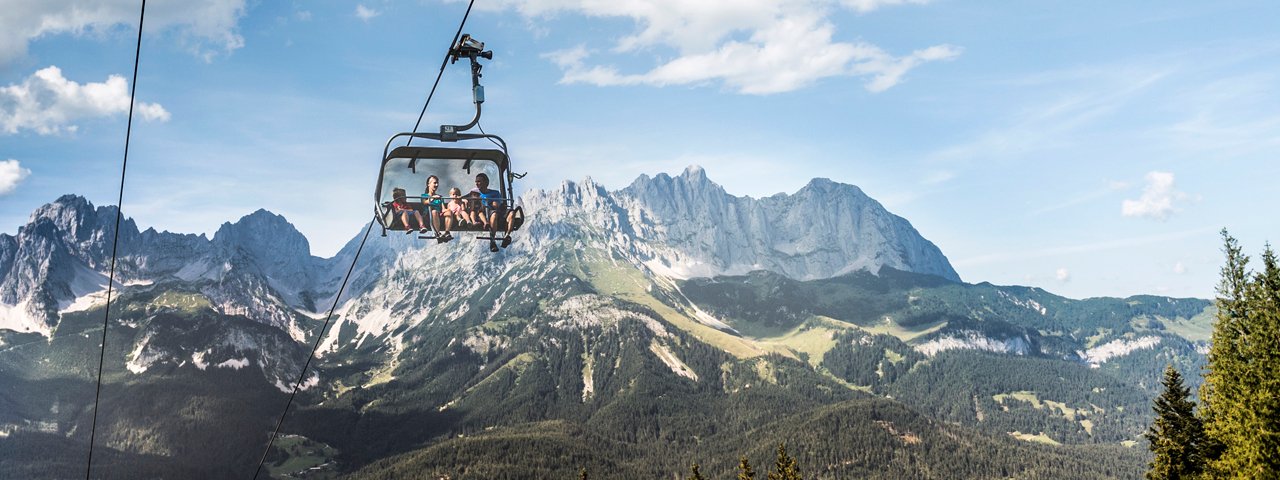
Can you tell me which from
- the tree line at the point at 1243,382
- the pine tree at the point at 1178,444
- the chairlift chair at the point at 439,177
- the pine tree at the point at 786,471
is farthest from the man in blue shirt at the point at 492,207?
the pine tree at the point at 786,471

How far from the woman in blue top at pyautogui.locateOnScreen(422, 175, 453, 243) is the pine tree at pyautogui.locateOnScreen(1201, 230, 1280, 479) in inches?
1328

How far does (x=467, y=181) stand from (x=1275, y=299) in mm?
Answer: 35948

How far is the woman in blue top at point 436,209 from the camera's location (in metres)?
29.8

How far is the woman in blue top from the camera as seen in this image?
2983cm

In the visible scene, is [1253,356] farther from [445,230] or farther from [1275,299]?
[445,230]

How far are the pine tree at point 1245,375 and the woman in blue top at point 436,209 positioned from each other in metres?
33.7

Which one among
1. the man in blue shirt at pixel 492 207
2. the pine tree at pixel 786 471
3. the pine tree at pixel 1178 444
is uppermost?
the man in blue shirt at pixel 492 207

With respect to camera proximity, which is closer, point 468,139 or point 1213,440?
point 468,139

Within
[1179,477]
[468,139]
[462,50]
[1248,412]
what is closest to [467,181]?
[468,139]

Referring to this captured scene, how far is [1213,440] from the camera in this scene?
4422 cm

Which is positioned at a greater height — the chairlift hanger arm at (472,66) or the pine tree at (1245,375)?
the chairlift hanger arm at (472,66)

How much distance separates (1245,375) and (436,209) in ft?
115

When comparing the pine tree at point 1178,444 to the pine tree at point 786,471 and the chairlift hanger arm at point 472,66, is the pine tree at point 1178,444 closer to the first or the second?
the pine tree at point 786,471

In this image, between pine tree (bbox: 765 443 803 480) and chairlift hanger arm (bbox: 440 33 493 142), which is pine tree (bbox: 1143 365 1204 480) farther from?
chairlift hanger arm (bbox: 440 33 493 142)
